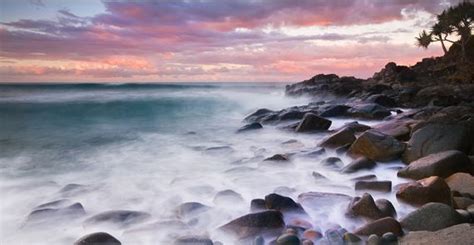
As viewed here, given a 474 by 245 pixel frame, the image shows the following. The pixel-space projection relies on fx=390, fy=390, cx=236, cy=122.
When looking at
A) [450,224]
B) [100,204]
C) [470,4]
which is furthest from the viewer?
[470,4]

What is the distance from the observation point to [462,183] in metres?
4.25

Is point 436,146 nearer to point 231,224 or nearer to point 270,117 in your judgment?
point 231,224

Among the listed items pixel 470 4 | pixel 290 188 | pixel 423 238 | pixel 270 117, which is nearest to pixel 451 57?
pixel 470 4

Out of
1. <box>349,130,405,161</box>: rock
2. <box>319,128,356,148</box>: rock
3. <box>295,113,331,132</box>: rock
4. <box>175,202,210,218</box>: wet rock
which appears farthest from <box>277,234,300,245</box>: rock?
<box>295,113,331,132</box>: rock

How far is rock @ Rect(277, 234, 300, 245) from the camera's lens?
3.22 meters

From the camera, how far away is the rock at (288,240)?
3.22 m

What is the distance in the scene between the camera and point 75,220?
4.27m

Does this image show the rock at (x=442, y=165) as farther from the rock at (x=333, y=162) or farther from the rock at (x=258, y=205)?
the rock at (x=258, y=205)

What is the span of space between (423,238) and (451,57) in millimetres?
22328

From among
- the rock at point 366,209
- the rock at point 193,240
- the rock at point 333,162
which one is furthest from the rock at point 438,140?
the rock at point 193,240

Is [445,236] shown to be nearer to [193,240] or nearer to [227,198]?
[193,240]

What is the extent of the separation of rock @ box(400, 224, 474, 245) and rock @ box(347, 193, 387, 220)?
538 millimetres

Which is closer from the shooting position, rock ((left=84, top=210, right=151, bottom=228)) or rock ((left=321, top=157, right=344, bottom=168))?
rock ((left=84, top=210, right=151, bottom=228))

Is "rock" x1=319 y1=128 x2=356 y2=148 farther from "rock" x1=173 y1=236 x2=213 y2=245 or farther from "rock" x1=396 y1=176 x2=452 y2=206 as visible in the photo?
"rock" x1=173 y1=236 x2=213 y2=245
